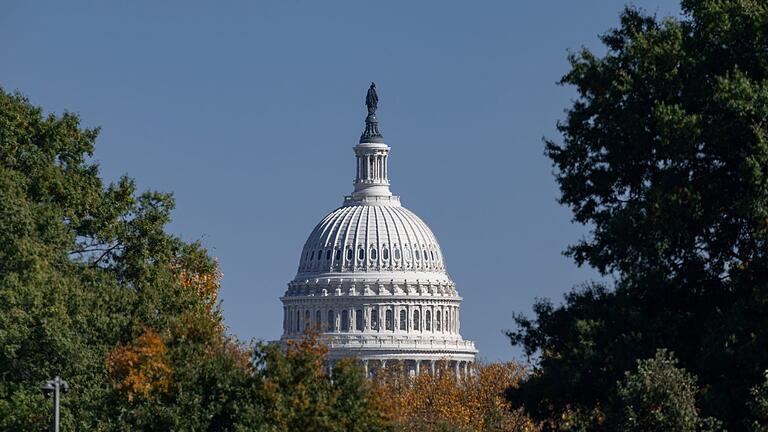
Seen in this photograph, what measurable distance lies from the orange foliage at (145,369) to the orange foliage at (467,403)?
111 feet

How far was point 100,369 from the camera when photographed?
7444 centimetres

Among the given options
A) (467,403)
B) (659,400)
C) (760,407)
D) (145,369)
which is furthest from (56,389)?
(467,403)

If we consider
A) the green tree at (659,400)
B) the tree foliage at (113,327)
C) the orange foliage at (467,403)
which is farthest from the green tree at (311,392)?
the orange foliage at (467,403)

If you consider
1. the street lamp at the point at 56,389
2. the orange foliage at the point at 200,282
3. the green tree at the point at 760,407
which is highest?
the orange foliage at the point at 200,282

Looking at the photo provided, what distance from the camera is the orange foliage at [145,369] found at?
67.8 m

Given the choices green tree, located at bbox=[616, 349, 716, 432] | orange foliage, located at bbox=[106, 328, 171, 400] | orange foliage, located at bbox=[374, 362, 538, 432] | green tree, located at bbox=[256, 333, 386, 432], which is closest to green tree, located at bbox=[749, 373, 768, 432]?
green tree, located at bbox=[616, 349, 716, 432]

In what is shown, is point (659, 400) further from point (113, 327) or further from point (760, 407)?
point (113, 327)

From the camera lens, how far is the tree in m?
60.0

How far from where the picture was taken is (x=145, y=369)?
68.0 metres

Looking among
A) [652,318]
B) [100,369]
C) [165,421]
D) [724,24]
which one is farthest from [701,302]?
[100,369]

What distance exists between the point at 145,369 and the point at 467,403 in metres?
62.6

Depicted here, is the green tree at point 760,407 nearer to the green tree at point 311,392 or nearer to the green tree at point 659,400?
the green tree at point 659,400

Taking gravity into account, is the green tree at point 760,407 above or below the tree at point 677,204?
below

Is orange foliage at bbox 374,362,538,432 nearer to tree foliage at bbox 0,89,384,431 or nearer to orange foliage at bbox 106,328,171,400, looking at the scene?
tree foliage at bbox 0,89,384,431
